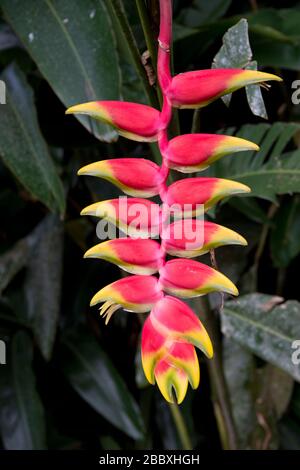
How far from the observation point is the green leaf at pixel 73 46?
1.99 ft

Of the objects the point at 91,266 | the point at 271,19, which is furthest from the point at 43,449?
the point at 271,19

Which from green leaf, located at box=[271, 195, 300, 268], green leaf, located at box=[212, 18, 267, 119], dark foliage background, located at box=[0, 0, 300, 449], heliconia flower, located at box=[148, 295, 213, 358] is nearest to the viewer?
heliconia flower, located at box=[148, 295, 213, 358]

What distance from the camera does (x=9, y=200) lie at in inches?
40.0

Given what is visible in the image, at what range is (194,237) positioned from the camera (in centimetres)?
35

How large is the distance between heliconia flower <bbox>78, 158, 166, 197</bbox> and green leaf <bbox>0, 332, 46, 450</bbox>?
0.62 metres

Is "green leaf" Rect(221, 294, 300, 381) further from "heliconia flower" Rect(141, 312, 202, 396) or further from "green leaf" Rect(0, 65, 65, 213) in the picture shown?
"heliconia flower" Rect(141, 312, 202, 396)

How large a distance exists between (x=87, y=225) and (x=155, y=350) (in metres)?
0.63

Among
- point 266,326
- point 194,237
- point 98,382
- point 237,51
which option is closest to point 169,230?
point 194,237

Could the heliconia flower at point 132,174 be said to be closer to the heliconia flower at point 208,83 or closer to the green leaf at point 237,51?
the heliconia flower at point 208,83

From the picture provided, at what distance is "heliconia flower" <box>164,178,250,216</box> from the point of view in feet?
1.17

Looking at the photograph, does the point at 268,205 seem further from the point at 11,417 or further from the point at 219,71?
the point at 219,71

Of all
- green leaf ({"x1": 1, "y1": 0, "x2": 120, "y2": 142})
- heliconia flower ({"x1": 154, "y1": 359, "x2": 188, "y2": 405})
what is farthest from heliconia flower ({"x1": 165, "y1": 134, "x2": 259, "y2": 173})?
green leaf ({"x1": 1, "y1": 0, "x2": 120, "y2": 142})

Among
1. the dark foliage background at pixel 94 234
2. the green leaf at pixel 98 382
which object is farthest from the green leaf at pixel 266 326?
the green leaf at pixel 98 382

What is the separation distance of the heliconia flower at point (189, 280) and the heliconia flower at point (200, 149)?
0.05 m
